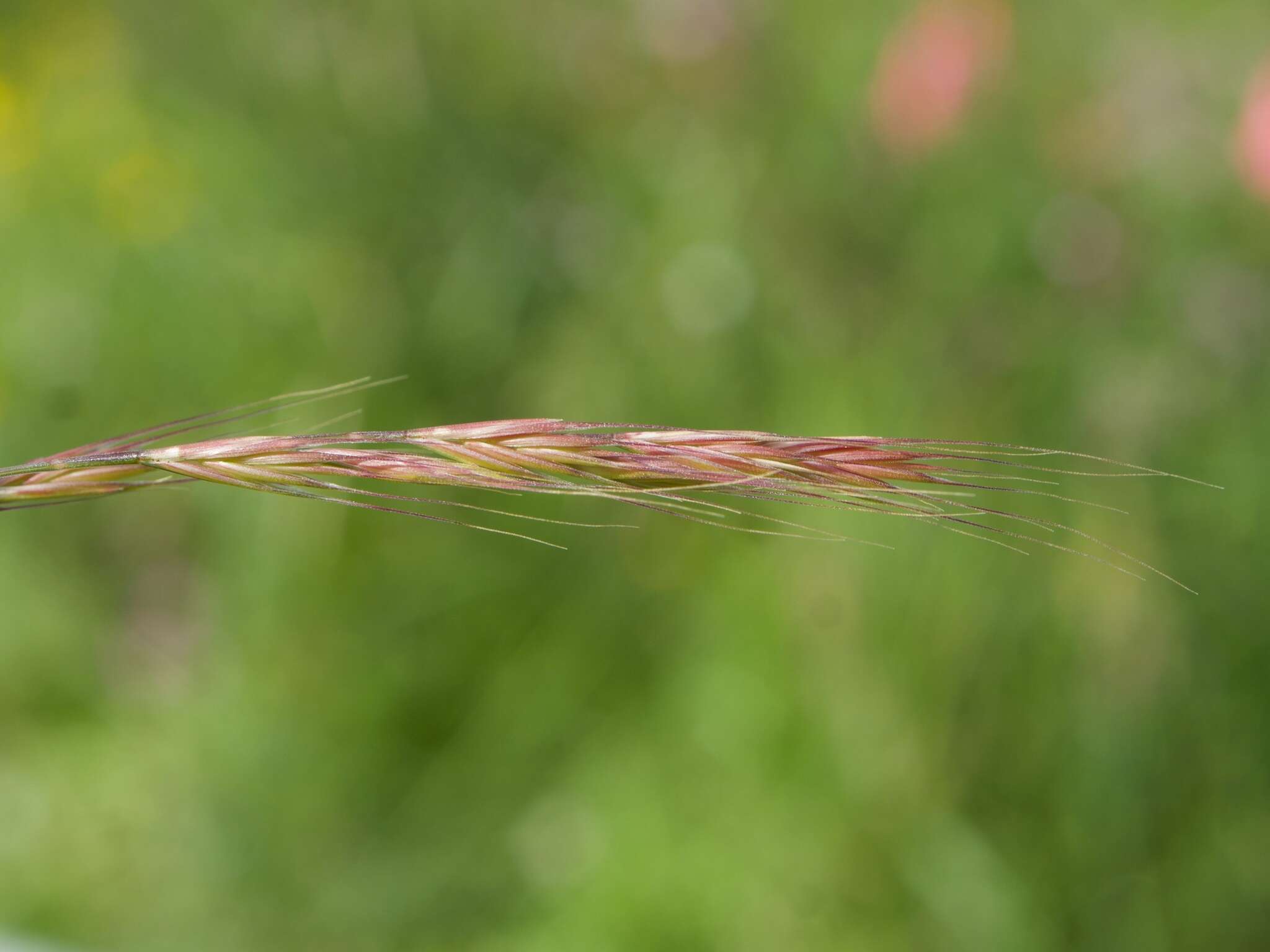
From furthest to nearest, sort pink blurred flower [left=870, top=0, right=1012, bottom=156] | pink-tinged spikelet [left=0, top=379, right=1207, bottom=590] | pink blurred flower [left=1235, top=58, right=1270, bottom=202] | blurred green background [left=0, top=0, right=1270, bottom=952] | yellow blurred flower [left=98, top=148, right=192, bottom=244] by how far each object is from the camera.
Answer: yellow blurred flower [left=98, top=148, right=192, bottom=244], pink blurred flower [left=870, top=0, right=1012, bottom=156], pink blurred flower [left=1235, top=58, right=1270, bottom=202], blurred green background [left=0, top=0, right=1270, bottom=952], pink-tinged spikelet [left=0, top=379, right=1207, bottom=590]

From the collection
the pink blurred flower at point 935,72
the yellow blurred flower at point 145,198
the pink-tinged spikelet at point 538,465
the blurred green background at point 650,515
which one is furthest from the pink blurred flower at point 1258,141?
the yellow blurred flower at point 145,198

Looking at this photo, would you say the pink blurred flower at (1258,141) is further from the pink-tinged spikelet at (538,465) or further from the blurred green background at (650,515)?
the pink-tinged spikelet at (538,465)

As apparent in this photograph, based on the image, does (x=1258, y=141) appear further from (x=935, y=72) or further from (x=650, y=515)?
(x=650, y=515)

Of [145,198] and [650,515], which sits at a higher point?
[145,198]

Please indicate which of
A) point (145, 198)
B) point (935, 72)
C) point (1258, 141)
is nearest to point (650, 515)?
point (935, 72)

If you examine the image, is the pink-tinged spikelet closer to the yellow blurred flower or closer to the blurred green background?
the blurred green background

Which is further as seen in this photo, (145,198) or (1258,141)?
(145,198)

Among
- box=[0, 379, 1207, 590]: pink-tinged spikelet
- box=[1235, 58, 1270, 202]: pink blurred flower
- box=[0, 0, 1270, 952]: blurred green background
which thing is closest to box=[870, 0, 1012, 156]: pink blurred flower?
box=[0, 0, 1270, 952]: blurred green background

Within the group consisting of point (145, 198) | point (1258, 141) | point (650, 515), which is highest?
point (145, 198)
